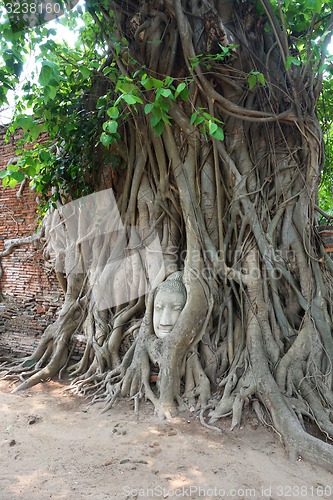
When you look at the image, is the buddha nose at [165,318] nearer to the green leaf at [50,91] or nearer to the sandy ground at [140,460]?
the sandy ground at [140,460]

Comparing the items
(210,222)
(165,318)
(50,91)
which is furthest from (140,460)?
(50,91)

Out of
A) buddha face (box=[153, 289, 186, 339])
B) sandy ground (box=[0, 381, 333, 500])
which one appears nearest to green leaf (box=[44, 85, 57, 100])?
buddha face (box=[153, 289, 186, 339])

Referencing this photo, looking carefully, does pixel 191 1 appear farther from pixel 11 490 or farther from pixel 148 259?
pixel 11 490

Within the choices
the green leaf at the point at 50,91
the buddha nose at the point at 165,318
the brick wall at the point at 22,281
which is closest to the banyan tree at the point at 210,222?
the buddha nose at the point at 165,318

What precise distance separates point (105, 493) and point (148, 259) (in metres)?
2.27

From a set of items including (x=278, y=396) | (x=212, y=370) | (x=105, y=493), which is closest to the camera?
(x=105, y=493)

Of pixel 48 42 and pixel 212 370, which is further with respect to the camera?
pixel 212 370

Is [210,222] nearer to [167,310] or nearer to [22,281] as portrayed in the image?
[167,310]

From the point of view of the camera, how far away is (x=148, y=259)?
3.96m

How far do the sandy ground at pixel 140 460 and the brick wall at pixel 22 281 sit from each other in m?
2.08

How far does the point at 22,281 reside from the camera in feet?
18.0

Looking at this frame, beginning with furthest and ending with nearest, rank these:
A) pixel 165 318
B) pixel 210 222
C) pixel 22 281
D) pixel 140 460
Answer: pixel 22 281 → pixel 210 222 → pixel 165 318 → pixel 140 460

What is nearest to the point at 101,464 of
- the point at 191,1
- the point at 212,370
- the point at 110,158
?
the point at 212,370

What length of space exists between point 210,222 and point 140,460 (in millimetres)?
2213
